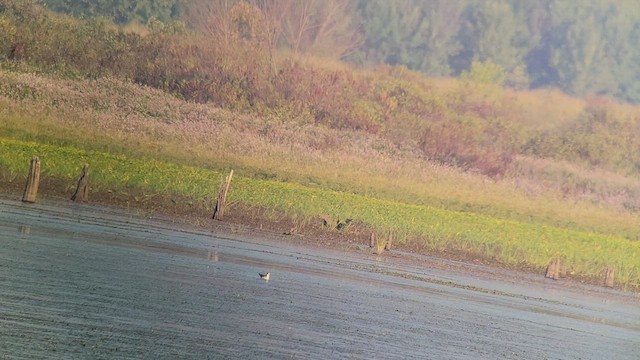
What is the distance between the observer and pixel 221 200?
53.3 meters

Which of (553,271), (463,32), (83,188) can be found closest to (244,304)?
(83,188)

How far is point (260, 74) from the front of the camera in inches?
3652

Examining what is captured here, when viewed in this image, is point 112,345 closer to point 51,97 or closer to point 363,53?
point 51,97

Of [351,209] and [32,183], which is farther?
[351,209]

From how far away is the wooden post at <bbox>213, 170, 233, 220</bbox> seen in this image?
52.5 meters

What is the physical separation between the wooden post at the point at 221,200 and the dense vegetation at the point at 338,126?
22.0 feet

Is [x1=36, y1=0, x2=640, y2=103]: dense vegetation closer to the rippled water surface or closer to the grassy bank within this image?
the grassy bank

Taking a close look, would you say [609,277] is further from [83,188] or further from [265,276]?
[265,276]

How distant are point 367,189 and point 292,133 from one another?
8747 mm

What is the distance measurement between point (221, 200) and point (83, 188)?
17.1 ft

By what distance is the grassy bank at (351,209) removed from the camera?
5632 cm

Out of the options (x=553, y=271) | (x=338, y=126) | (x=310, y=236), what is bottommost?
(x=310, y=236)

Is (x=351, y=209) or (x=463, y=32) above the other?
(x=463, y=32)

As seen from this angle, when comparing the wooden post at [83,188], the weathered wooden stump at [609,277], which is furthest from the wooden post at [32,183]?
the weathered wooden stump at [609,277]
